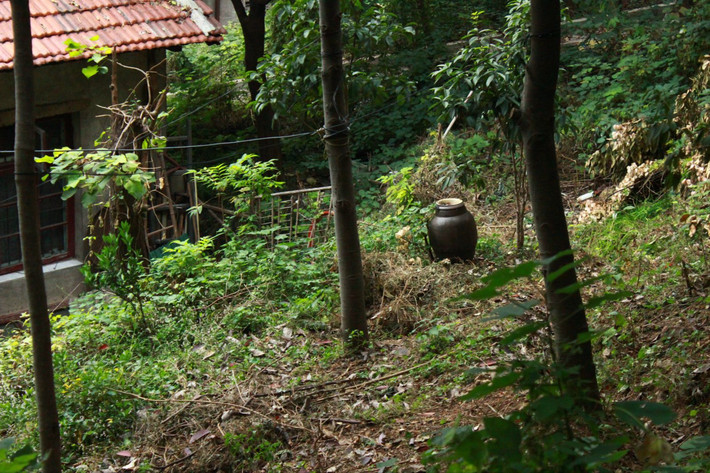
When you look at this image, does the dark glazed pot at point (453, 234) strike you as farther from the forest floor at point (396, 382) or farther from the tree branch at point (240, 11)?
the tree branch at point (240, 11)

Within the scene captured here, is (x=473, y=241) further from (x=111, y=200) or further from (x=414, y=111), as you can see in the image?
(x=414, y=111)

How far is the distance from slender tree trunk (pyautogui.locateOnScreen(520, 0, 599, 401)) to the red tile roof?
21.8ft

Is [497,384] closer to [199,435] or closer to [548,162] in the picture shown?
[548,162]

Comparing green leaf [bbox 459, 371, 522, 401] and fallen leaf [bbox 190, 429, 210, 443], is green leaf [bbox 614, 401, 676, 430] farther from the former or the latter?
fallen leaf [bbox 190, 429, 210, 443]

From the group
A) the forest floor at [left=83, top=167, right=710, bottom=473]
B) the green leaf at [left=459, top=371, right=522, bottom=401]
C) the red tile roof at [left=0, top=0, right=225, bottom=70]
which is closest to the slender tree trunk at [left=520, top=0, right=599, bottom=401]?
the forest floor at [left=83, top=167, right=710, bottom=473]

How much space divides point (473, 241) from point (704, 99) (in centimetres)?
365

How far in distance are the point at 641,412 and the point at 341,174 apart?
420 cm

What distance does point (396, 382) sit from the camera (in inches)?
226

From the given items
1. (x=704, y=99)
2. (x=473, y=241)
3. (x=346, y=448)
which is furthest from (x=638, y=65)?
(x=346, y=448)

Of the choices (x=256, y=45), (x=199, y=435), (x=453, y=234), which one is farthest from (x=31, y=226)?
(x=256, y=45)

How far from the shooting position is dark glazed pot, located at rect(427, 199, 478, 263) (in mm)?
8219

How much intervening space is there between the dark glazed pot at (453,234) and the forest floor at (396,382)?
98 cm

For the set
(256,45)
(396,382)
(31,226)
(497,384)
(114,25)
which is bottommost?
(396,382)

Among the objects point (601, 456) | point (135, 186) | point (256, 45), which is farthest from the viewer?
point (256, 45)
